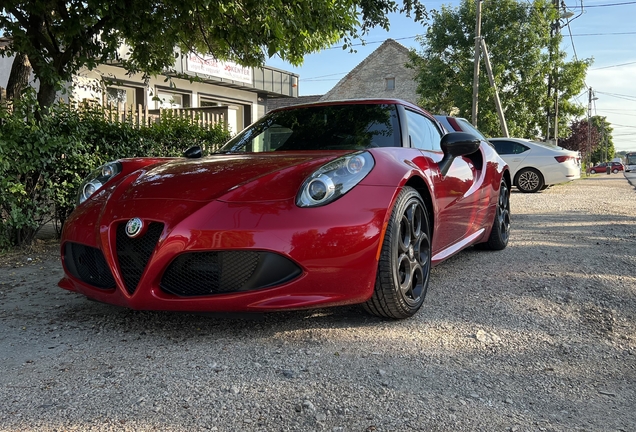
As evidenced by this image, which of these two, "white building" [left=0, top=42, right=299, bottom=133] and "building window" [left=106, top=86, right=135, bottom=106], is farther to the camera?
"building window" [left=106, top=86, right=135, bottom=106]

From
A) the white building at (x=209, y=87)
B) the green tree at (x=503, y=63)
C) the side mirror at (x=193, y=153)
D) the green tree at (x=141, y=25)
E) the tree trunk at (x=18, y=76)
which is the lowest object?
the side mirror at (x=193, y=153)

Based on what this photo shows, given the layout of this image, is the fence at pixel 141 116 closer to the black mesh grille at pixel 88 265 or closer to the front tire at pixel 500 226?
the black mesh grille at pixel 88 265

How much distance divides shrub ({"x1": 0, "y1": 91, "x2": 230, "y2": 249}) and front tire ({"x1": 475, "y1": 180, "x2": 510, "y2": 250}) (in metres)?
4.01

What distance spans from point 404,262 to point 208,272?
43.2 inches

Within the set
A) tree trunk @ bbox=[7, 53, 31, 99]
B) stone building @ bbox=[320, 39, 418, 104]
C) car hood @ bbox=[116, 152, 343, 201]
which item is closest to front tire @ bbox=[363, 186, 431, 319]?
car hood @ bbox=[116, 152, 343, 201]

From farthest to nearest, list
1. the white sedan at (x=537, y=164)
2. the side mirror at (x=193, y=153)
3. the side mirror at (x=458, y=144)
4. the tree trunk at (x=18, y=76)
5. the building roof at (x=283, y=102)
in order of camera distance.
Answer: the building roof at (x=283, y=102) → the white sedan at (x=537, y=164) → the tree trunk at (x=18, y=76) → the side mirror at (x=193, y=153) → the side mirror at (x=458, y=144)

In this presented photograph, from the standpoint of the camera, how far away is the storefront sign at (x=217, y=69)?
14.1 meters

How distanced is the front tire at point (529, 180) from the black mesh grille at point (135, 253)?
12740 mm

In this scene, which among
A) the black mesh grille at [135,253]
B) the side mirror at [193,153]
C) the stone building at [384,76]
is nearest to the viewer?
the black mesh grille at [135,253]

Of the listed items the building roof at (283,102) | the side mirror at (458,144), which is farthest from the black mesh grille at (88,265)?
the building roof at (283,102)

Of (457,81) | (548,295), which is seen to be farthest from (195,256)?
(457,81)

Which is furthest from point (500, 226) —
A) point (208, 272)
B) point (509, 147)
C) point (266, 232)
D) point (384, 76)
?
point (384, 76)

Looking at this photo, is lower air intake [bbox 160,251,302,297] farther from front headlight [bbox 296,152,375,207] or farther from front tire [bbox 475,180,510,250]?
front tire [bbox 475,180,510,250]

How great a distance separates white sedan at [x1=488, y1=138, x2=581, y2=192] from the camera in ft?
44.4
